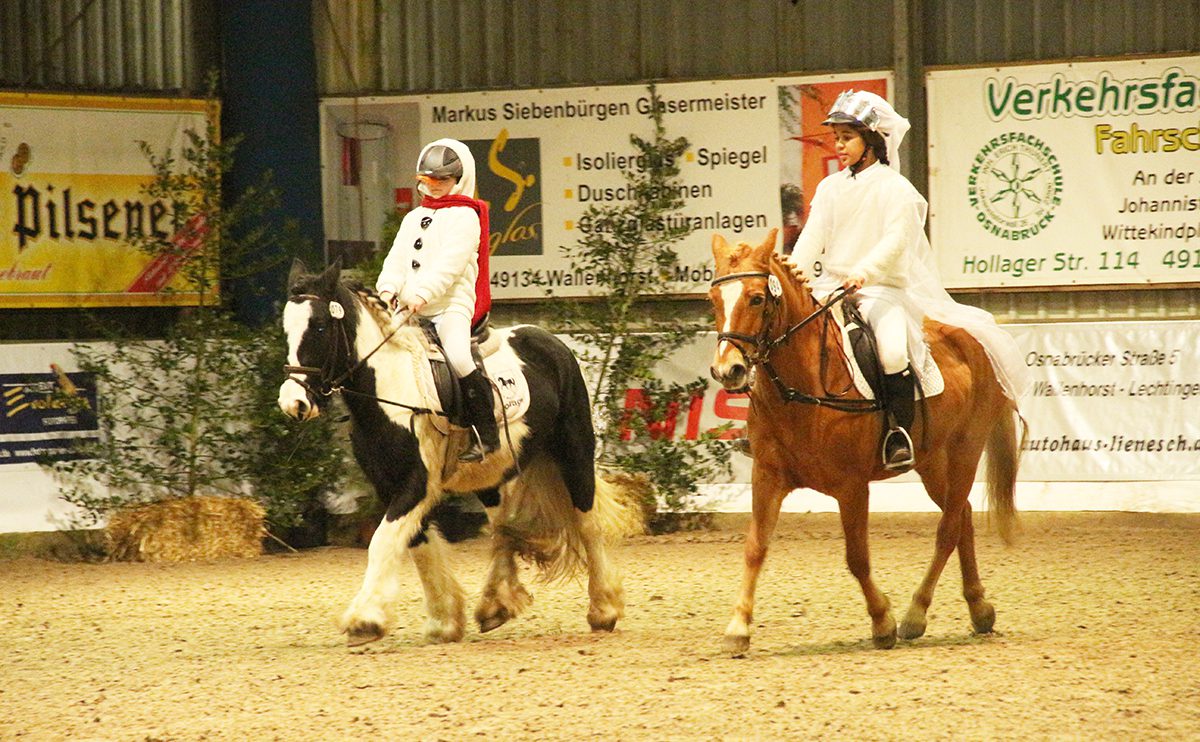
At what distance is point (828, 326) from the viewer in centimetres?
654

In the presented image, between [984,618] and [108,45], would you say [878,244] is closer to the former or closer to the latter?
[984,618]

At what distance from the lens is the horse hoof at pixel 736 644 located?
631 cm

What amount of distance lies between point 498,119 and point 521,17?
104 centimetres

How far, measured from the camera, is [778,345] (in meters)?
6.31

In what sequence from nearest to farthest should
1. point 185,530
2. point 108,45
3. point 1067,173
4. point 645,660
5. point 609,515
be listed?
point 645,660, point 609,515, point 185,530, point 1067,173, point 108,45

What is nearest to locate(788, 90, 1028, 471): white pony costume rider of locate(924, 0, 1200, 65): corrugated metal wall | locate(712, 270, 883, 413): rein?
locate(712, 270, 883, 413): rein

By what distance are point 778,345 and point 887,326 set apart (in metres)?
0.62

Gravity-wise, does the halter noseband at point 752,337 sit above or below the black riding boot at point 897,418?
above

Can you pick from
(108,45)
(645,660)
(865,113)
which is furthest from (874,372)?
(108,45)

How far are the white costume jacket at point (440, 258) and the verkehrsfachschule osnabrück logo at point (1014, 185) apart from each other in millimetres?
6251

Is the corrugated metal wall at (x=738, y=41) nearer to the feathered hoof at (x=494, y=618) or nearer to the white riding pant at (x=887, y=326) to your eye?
the white riding pant at (x=887, y=326)

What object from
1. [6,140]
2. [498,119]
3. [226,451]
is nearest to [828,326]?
[226,451]

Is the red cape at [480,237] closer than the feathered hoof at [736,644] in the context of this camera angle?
No

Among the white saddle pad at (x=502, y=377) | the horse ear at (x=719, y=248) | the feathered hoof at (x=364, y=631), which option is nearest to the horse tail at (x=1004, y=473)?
the horse ear at (x=719, y=248)
